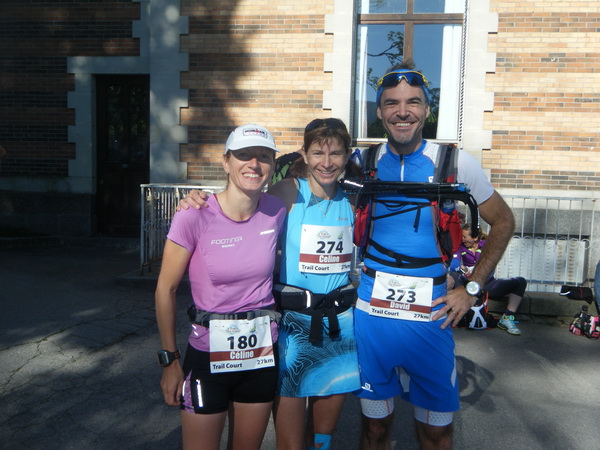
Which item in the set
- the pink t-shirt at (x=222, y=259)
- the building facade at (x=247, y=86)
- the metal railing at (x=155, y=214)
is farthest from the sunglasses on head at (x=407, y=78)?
the building facade at (x=247, y=86)

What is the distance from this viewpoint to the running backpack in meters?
2.60

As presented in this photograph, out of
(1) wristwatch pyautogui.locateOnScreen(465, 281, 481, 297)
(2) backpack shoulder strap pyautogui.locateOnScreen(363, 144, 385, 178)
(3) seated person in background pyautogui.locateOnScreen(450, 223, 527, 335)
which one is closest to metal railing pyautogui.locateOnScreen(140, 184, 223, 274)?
(3) seated person in background pyautogui.locateOnScreen(450, 223, 527, 335)

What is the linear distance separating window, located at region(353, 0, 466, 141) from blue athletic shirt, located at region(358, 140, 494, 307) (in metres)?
6.33

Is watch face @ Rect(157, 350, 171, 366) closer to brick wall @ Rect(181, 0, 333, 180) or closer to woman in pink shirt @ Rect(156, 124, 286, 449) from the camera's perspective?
woman in pink shirt @ Rect(156, 124, 286, 449)

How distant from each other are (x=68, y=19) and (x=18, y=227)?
13.3 feet

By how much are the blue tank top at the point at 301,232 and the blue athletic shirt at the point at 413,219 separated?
181 millimetres

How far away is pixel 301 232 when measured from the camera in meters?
2.63

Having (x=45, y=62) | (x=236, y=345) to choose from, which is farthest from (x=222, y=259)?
(x=45, y=62)

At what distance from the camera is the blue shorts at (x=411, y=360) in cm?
260

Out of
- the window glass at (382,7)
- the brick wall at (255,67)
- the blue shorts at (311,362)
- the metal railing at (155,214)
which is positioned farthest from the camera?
the window glass at (382,7)

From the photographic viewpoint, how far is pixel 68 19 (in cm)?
1003

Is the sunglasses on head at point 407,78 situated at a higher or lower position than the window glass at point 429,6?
lower

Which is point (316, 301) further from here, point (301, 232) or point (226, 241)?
point (226, 241)

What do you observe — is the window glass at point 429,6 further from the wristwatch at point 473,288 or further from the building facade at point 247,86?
the wristwatch at point 473,288
